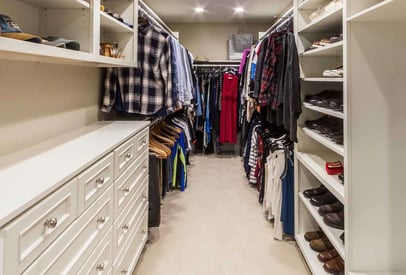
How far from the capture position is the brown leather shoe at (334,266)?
1.87 meters

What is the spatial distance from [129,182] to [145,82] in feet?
2.98

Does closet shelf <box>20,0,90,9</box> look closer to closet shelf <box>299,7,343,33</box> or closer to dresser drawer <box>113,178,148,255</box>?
dresser drawer <box>113,178,148,255</box>

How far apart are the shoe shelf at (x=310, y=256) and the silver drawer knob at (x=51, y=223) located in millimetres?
1588

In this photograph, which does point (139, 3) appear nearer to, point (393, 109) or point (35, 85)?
point (35, 85)

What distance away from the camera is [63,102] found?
1.88 m

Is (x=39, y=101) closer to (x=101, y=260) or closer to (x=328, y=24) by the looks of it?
(x=101, y=260)

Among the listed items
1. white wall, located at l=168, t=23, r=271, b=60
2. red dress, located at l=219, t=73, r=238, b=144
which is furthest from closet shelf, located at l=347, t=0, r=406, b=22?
white wall, located at l=168, t=23, r=271, b=60

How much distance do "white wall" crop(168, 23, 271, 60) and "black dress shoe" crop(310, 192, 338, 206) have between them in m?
4.28

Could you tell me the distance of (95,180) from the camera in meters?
1.27

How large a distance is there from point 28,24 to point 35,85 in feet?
0.94

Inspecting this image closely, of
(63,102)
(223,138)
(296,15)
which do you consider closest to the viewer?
(63,102)

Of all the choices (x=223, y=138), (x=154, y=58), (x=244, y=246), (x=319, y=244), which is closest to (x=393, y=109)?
(x=319, y=244)

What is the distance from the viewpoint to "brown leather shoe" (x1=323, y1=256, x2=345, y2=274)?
6.13ft

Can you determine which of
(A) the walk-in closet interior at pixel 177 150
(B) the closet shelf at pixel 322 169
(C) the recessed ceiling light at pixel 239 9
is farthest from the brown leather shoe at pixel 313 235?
(C) the recessed ceiling light at pixel 239 9
